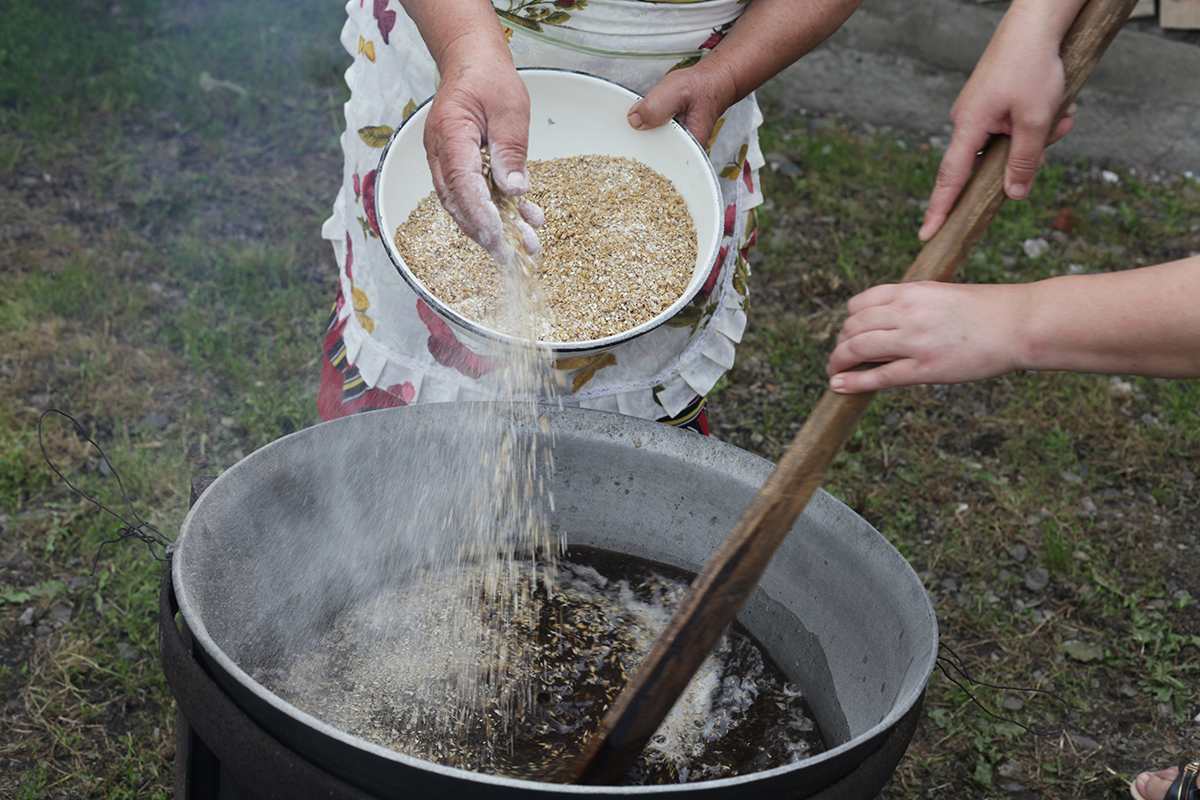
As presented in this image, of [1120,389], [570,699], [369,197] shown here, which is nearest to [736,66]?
[369,197]

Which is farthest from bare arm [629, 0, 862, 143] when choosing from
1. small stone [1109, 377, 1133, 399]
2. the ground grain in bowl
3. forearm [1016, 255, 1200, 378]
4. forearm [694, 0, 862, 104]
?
small stone [1109, 377, 1133, 399]

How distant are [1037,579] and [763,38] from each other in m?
1.54

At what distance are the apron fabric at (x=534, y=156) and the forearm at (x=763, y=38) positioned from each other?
38 millimetres

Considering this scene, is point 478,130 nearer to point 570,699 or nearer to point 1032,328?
point 1032,328

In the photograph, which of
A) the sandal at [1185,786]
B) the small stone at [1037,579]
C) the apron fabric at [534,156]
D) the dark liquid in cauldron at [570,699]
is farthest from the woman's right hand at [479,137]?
the small stone at [1037,579]

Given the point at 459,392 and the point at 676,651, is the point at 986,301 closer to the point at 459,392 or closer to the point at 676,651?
the point at 676,651

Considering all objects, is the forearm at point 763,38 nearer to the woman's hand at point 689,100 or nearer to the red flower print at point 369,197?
the woman's hand at point 689,100

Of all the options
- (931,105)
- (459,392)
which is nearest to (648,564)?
(459,392)

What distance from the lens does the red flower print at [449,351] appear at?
1.64 meters

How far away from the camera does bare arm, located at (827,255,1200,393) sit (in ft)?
3.40

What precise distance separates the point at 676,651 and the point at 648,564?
0.51 metres

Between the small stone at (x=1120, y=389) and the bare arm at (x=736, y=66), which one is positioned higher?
the bare arm at (x=736, y=66)

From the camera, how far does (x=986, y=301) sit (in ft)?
3.60

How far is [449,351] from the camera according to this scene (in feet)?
5.53
